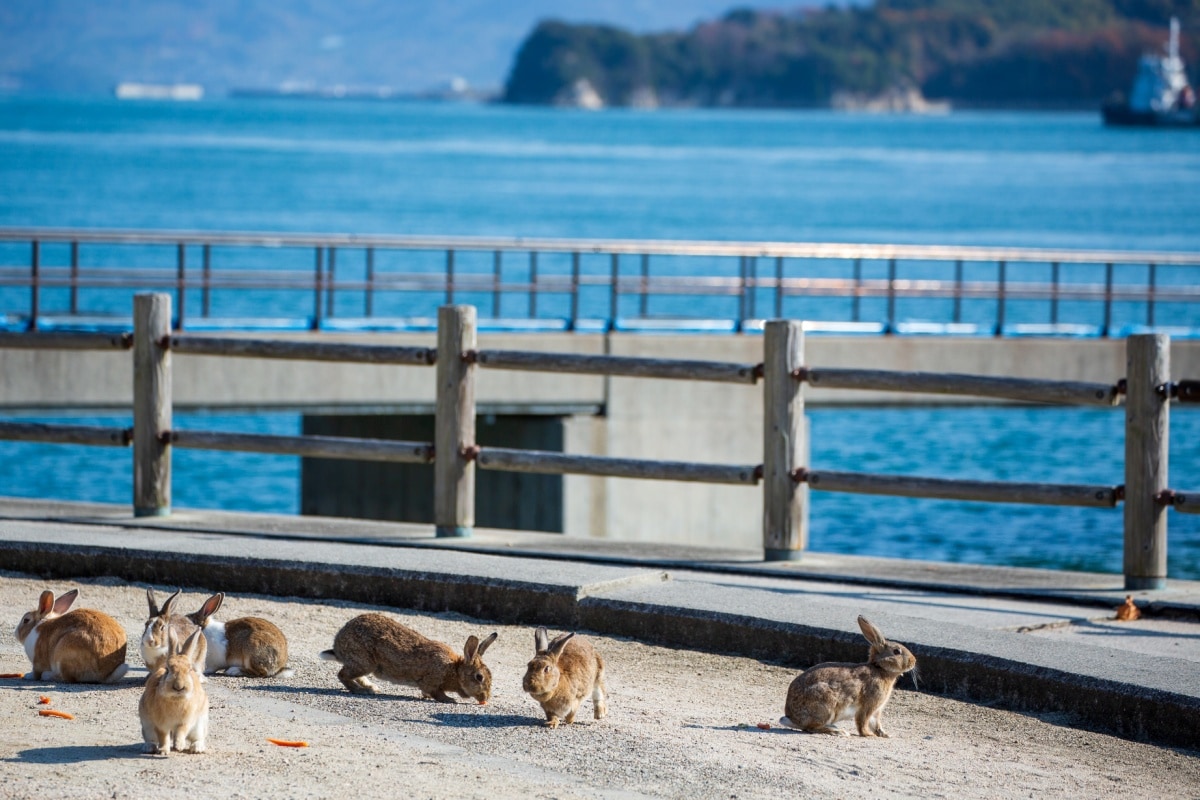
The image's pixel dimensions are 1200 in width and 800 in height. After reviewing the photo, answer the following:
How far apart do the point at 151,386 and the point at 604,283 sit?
36.6 feet

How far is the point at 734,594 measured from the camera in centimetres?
790

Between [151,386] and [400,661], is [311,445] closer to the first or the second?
[151,386]

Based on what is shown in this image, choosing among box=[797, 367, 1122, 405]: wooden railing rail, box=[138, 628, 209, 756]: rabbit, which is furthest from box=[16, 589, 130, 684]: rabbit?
box=[797, 367, 1122, 405]: wooden railing rail

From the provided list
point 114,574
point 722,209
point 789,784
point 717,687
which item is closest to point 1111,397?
point 717,687

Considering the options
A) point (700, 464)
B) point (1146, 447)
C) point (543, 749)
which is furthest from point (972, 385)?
point (543, 749)

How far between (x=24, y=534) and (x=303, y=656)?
8.46 ft

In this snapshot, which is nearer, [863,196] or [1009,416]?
[1009,416]

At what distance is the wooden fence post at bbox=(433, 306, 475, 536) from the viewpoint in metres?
9.22

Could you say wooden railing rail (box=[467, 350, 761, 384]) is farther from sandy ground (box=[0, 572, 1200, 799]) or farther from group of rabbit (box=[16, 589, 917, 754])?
group of rabbit (box=[16, 589, 917, 754])

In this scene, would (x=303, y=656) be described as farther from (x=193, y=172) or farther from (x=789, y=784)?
(x=193, y=172)

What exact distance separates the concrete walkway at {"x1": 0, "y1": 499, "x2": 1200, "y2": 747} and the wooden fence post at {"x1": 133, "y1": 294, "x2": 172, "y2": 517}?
328 millimetres

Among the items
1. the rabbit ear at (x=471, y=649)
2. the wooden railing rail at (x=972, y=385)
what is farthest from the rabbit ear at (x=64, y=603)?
the wooden railing rail at (x=972, y=385)

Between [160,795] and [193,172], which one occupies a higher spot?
[193,172]

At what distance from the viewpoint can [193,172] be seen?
119688 millimetres
